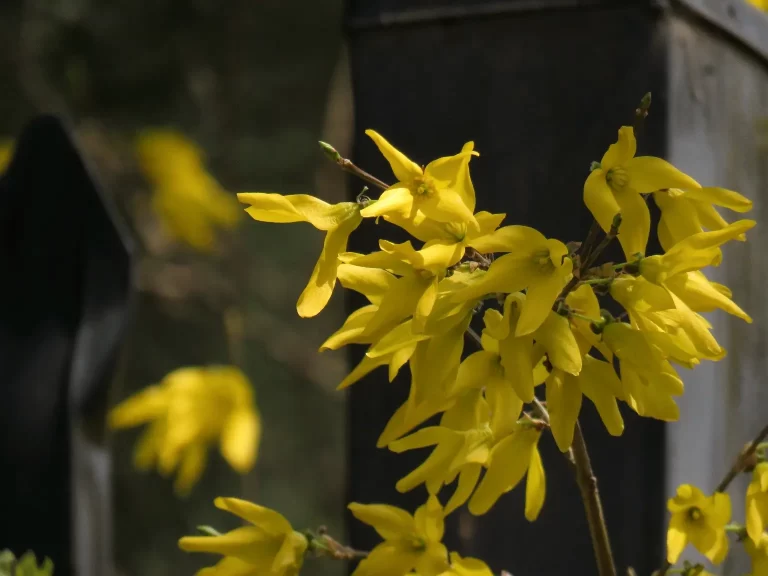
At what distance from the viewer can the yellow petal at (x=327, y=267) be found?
44 cm

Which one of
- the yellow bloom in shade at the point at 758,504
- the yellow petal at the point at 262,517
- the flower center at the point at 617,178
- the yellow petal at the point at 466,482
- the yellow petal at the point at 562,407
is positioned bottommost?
the yellow petal at the point at 262,517

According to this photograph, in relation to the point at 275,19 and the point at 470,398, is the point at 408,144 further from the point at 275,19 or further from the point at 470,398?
the point at 275,19

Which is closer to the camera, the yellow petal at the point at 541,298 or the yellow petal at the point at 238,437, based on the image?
the yellow petal at the point at 541,298

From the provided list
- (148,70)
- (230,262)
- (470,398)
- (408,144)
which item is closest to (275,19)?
(148,70)

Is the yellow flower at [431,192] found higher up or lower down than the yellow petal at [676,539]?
higher up

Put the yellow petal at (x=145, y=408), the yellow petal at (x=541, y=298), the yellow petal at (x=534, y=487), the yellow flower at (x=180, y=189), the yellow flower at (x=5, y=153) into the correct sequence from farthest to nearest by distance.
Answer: the yellow flower at (x=180, y=189) < the yellow flower at (x=5, y=153) < the yellow petal at (x=145, y=408) < the yellow petal at (x=534, y=487) < the yellow petal at (x=541, y=298)

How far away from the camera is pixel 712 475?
30.3 inches

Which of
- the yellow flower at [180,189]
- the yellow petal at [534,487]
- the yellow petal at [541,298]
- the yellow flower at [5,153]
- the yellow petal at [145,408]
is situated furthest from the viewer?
the yellow flower at [180,189]

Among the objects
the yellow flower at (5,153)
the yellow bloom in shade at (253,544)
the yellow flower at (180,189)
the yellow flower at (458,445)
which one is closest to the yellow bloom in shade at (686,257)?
the yellow flower at (458,445)

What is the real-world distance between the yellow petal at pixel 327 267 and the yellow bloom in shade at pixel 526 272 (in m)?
0.06

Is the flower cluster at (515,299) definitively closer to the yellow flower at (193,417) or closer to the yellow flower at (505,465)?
the yellow flower at (505,465)

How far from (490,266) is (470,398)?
0.25ft

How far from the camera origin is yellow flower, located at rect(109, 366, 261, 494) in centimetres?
123

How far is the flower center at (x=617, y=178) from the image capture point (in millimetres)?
427
